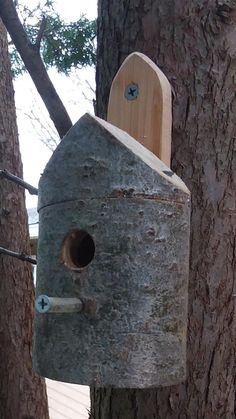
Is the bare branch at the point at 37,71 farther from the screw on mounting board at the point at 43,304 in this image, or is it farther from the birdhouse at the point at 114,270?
the screw on mounting board at the point at 43,304

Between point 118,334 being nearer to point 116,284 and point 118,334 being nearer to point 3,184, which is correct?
point 116,284

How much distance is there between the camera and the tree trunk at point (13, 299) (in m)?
2.32

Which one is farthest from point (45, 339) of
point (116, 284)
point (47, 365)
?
point (116, 284)

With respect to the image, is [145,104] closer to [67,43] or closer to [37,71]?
[37,71]

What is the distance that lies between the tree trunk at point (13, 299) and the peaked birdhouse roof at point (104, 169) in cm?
146

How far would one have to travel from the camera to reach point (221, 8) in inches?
42.4

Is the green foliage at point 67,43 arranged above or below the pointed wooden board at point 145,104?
above

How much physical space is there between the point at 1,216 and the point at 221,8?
147cm

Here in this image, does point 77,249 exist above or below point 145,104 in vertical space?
Result: below

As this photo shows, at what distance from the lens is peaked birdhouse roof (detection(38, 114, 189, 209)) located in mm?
897

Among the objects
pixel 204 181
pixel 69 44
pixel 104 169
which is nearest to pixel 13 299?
pixel 69 44

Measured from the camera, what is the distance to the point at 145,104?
1.04 meters

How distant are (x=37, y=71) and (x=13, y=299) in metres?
1.10

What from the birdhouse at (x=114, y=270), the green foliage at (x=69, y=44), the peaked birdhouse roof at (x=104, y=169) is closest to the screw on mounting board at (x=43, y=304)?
the birdhouse at (x=114, y=270)
